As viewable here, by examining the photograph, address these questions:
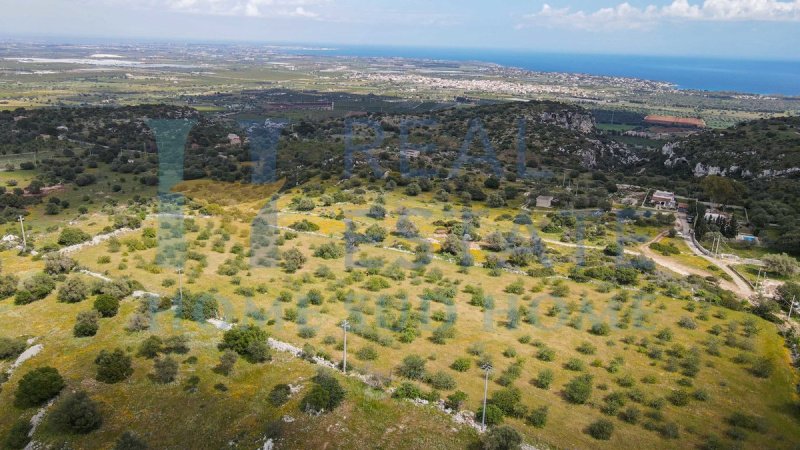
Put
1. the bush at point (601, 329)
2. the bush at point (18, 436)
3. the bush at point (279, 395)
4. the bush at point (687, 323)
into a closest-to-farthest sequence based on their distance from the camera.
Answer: the bush at point (18, 436), the bush at point (279, 395), the bush at point (601, 329), the bush at point (687, 323)

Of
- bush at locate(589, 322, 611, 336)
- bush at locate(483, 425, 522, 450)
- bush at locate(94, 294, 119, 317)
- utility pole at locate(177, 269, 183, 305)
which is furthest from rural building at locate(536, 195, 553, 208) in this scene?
bush at locate(94, 294, 119, 317)

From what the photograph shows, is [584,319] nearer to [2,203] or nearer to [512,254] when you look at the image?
[512,254]

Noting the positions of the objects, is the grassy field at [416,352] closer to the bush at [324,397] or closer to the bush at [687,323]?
the bush at [687,323]

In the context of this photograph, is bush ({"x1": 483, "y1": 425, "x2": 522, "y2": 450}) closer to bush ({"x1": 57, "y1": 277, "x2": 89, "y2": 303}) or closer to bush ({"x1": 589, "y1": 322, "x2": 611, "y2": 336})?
bush ({"x1": 589, "y1": 322, "x2": 611, "y2": 336})

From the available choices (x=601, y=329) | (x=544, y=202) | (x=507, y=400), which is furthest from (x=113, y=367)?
(x=544, y=202)

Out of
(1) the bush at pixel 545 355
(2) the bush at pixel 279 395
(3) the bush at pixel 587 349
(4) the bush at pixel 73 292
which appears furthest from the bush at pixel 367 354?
(4) the bush at pixel 73 292
